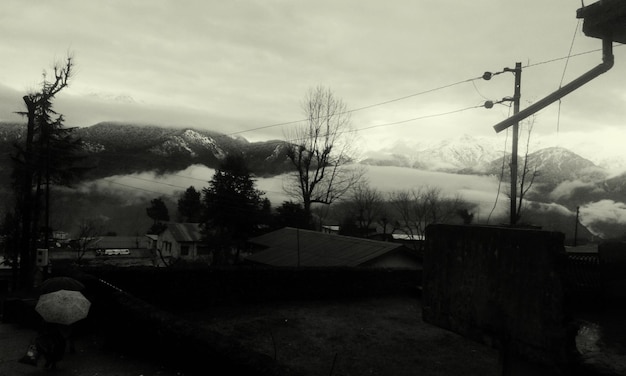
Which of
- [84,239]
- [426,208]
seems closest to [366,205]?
[426,208]

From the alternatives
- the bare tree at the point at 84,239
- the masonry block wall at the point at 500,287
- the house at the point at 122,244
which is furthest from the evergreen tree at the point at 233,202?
the masonry block wall at the point at 500,287

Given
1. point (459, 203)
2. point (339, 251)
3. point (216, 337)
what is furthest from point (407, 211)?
point (216, 337)

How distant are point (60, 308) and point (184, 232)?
2359 inches

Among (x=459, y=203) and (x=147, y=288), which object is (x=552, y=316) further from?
(x=459, y=203)

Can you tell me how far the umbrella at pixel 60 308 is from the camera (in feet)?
26.0

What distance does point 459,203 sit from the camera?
3066 inches

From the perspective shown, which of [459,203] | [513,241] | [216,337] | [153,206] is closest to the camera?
[513,241]

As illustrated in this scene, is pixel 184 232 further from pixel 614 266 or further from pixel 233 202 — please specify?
pixel 614 266

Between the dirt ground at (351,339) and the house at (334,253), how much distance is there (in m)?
5.23

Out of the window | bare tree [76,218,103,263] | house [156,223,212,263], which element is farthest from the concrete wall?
the window

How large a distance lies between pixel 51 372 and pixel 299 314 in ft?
37.7

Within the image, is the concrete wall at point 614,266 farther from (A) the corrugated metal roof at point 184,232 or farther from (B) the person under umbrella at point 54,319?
(A) the corrugated metal roof at point 184,232

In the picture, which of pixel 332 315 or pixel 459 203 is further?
pixel 459 203

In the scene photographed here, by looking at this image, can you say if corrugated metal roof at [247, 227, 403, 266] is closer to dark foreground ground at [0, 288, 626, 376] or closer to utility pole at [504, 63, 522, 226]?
dark foreground ground at [0, 288, 626, 376]
